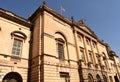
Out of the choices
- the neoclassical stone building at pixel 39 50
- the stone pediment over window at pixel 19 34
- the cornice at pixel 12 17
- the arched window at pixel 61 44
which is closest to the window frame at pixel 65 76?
the neoclassical stone building at pixel 39 50

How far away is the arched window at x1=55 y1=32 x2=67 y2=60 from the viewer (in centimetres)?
1464

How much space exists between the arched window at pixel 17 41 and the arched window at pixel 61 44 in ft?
14.6

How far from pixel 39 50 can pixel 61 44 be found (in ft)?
13.0

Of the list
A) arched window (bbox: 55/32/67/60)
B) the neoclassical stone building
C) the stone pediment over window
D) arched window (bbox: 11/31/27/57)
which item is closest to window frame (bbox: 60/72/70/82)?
the neoclassical stone building

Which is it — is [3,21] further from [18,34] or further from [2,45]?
[2,45]

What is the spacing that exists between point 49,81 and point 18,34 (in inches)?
270

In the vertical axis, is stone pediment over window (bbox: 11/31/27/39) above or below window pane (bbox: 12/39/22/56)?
above

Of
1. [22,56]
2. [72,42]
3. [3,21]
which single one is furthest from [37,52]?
[72,42]

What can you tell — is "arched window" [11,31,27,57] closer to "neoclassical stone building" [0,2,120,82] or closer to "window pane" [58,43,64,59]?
"neoclassical stone building" [0,2,120,82]

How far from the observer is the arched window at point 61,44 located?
48.0 feet

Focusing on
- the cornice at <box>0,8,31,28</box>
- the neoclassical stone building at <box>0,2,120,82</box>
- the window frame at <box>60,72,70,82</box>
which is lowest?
the window frame at <box>60,72,70,82</box>

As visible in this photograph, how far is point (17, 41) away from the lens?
43.7 ft

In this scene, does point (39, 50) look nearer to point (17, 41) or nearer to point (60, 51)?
point (17, 41)

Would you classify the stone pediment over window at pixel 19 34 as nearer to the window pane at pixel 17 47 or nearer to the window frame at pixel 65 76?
the window pane at pixel 17 47
